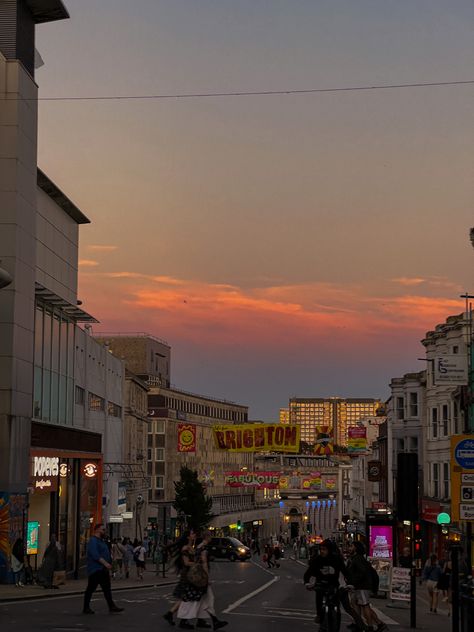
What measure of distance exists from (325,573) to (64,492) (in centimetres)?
2662

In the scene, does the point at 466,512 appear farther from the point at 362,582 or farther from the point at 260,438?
the point at 260,438

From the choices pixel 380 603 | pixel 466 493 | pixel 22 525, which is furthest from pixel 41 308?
pixel 466 493

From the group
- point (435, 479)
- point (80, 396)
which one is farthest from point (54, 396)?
point (435, 479)

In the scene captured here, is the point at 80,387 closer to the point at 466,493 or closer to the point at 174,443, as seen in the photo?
the point at 466,493

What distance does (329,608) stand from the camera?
751 inches

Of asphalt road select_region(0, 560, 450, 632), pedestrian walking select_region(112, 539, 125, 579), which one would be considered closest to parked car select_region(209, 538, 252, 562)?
pedestrian walking select_region(112, 539, 125, 579)

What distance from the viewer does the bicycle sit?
19.0 meters

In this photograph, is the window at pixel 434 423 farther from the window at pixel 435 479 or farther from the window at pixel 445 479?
the window at pixel 445 479

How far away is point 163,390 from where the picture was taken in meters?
143

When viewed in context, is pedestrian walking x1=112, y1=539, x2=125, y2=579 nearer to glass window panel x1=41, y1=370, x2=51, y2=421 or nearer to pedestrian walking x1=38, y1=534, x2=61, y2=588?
glass window panel x1=41, y1=370, x2=51, y2=421

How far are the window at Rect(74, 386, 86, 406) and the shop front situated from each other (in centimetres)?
1468

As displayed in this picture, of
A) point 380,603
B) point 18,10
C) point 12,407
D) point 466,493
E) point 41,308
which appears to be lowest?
point 380,603

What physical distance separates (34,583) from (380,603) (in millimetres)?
11586

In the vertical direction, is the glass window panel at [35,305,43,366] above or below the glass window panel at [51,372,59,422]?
above
